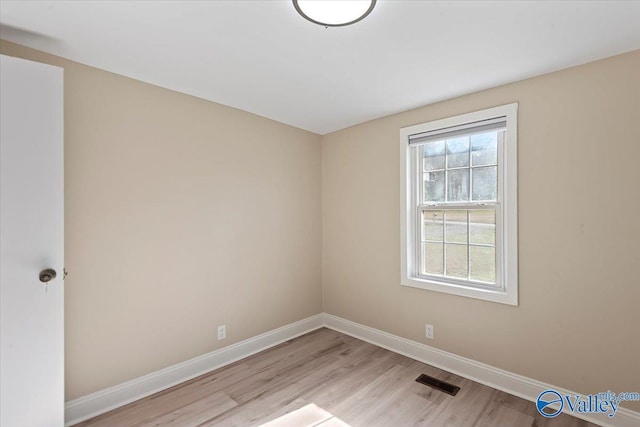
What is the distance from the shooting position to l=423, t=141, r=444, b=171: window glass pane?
2793 mm

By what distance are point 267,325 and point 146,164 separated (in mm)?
1923

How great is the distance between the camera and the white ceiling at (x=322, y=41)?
150 cm

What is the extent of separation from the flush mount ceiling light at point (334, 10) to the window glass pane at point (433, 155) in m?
1.61

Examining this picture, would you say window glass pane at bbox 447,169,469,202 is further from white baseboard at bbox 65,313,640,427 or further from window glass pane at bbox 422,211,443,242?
white baseboard at bbox 65,313,640,427

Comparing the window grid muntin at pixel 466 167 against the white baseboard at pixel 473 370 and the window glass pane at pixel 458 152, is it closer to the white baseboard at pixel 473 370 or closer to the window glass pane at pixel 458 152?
the window glass pane at pixel 458 152

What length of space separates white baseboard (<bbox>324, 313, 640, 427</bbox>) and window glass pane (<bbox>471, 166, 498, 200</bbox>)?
4.56 ft

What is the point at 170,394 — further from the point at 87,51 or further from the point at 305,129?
the point at 305,129

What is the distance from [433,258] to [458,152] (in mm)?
1010

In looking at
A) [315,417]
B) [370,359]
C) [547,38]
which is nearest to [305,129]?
[547,38]

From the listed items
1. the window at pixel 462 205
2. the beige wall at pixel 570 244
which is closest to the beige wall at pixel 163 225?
the window at pixel 462 205

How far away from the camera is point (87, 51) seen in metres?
1.88

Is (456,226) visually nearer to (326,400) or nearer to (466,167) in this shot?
(466,167)

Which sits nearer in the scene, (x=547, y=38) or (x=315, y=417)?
(x=547, y=38)

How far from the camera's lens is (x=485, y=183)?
2.52 metres
